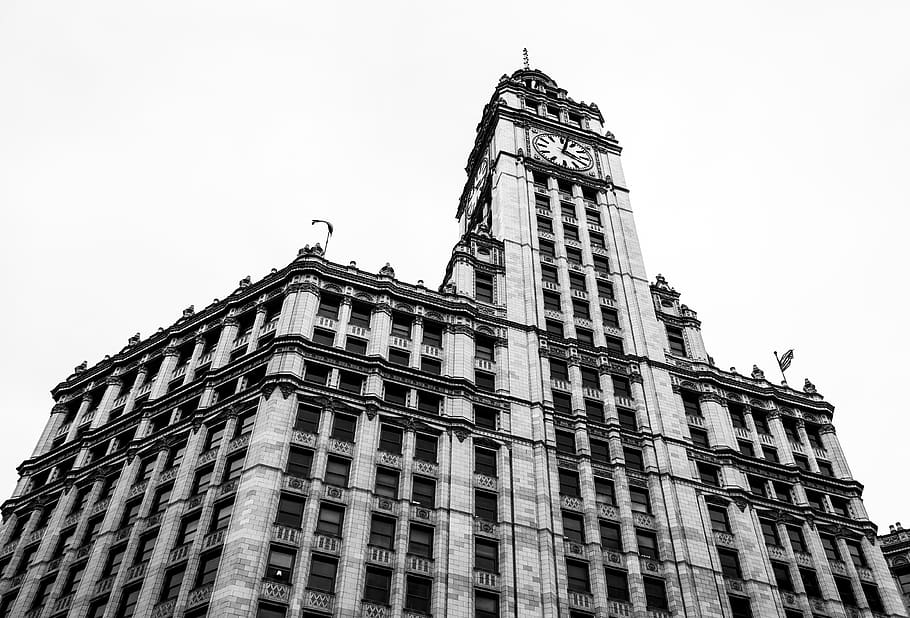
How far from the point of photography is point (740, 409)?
75.1 m

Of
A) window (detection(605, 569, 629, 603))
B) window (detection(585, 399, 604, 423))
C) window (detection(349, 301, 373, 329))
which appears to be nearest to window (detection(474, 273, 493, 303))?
window (detection(349, 301, 373, 329))

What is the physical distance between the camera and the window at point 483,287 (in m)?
76.3

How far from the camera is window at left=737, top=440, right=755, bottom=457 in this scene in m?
71.4

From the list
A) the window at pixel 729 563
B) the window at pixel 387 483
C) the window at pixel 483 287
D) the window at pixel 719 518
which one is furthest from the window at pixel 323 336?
the window at pixel 729 563

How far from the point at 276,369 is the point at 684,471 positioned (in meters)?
29.7

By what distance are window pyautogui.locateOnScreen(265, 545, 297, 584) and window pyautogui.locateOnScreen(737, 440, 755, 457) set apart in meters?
37.7

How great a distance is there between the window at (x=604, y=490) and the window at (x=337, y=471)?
1746 centimetres

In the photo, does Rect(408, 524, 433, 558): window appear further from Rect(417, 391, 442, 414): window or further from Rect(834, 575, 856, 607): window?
Rect(834, 575, 856, 607): window

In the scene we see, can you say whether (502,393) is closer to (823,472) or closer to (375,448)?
(375,448)

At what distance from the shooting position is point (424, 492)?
188 feet

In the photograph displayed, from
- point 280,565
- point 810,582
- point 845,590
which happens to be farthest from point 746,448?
point 280,565

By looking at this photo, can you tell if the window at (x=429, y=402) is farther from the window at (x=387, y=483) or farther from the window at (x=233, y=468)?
the window at (x=233, y=468)

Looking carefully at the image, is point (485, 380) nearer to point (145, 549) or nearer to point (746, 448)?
point (746, 448)

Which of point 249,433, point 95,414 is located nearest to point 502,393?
point 249,433
